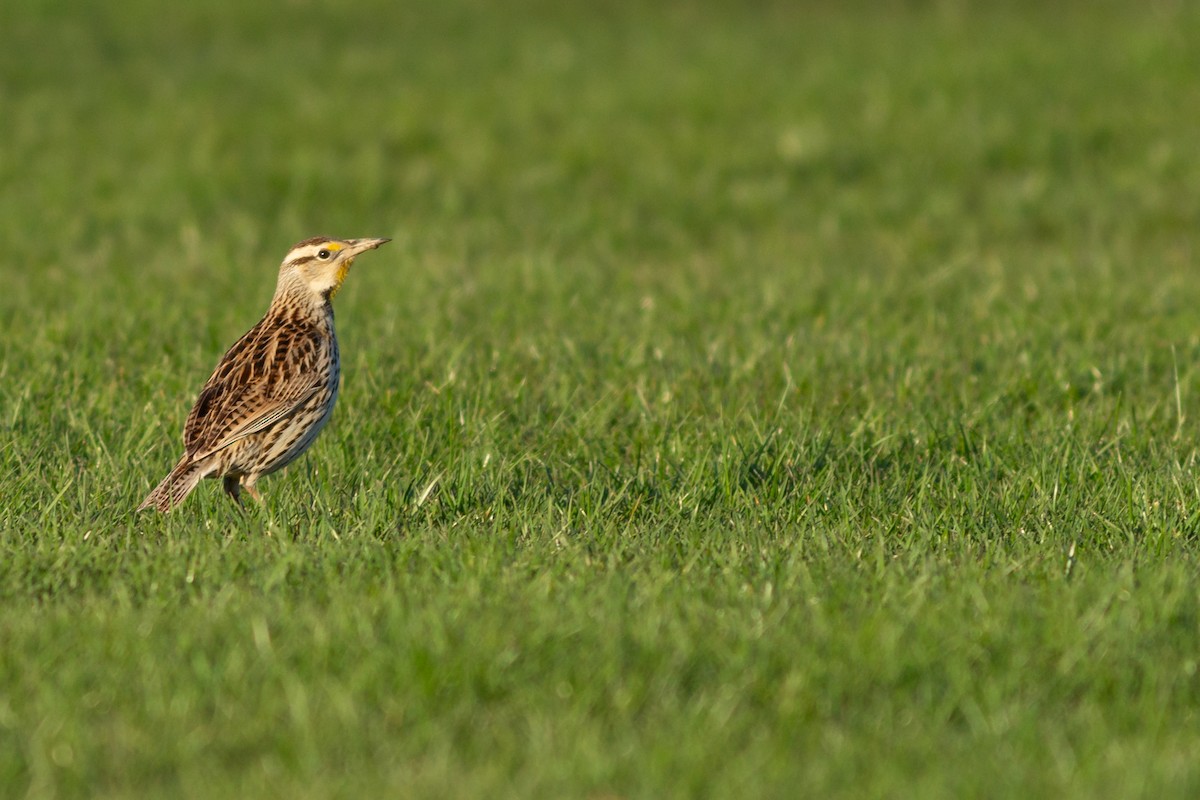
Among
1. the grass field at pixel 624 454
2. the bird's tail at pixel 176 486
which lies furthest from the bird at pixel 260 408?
the grass field at pixel 624 454

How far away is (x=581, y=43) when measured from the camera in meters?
22.7

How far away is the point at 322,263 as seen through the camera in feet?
23.6

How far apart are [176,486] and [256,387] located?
533mm

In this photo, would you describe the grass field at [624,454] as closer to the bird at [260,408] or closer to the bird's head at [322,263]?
the bird at [260,408]

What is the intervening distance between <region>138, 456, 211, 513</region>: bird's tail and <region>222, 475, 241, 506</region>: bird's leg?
0.89 feet

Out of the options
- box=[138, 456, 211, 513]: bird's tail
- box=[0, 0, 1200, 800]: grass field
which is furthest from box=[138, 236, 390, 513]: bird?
box=[0, 0, 1200, 800]: grass field

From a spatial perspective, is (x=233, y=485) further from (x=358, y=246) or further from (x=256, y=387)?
(x=358, y=246)

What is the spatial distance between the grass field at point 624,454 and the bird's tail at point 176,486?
70mm

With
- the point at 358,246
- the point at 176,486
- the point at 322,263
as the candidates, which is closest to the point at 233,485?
the point at 176,486

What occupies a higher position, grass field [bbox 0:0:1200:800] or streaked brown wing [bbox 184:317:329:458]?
streaked brown wing [bbox 184:317:329:458]

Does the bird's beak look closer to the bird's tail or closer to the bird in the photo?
the bird

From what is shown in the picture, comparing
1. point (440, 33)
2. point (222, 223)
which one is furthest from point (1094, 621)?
point (440, 33)

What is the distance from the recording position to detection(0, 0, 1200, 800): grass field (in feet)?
14.9

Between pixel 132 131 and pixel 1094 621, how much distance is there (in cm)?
1452
